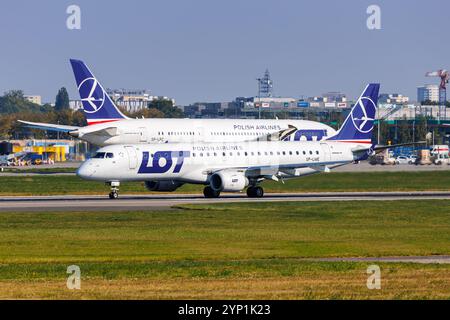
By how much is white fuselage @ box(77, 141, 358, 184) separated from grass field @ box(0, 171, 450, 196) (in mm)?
5714

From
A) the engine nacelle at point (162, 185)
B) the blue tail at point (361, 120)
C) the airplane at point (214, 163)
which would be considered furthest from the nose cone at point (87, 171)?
the blue tail at point (361, 120)

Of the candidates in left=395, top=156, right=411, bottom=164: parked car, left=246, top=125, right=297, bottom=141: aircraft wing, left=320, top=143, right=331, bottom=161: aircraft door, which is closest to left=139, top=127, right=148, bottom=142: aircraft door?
left=246, top=125, right=297, bottom=141: aircraft wing

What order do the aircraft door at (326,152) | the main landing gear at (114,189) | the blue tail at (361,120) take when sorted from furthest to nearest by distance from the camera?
the blue tail at (361,120)
the aircraft door at (326,152)
the main landing gear at (114,189)

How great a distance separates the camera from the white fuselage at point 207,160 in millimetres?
66188

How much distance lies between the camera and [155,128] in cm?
9338

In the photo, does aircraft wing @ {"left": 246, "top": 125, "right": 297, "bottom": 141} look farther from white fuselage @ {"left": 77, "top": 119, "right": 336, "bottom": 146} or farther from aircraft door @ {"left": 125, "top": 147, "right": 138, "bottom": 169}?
aircraft door @ {"left": 125, "top": 147, "right": 138, "bottom": 169}

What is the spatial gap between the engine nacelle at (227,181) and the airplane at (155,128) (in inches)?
977

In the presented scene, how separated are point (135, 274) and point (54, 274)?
230 cm

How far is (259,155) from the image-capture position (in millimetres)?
71500

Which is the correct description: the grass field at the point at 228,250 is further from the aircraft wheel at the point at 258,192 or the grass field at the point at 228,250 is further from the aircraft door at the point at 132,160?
the aircraft wheel at the point at 258,192

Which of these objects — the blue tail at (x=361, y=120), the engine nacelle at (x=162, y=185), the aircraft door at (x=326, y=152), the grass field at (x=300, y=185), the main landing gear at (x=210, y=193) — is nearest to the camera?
the main landing gear at (x=210, y=193)
